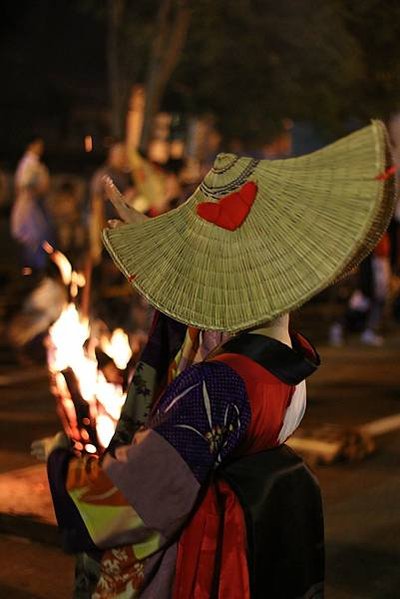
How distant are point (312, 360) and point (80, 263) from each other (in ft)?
34.0

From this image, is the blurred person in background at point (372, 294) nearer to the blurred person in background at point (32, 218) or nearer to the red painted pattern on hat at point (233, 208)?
the blurred person in background at point (32, 218)

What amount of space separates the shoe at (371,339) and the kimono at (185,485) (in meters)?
10.1

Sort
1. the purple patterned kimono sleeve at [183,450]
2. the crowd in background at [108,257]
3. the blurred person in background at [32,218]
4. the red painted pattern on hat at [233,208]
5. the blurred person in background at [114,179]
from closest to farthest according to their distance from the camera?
the purple patterned kimono sleeve at [183,450]
the red painted pattern on hat at [233,208]
the blurred person in background at [114,179]
the crowd in background at [108,257]
the blurred person in background at [32,218]

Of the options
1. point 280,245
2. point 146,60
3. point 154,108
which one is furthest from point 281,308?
point 146,60

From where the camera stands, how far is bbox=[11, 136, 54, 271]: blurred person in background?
488 inches

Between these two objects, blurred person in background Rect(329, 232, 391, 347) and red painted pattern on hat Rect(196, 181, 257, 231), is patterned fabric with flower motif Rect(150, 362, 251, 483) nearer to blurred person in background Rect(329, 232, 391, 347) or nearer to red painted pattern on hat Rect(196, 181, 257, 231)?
red painted pattern on hat Rect(196, 181, 257, 231)

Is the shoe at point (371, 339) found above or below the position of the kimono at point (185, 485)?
below

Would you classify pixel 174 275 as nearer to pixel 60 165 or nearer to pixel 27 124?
pixel 60 165

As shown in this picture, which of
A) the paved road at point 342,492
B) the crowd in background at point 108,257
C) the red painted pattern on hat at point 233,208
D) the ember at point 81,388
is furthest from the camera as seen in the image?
the crowd in background at point 108,257

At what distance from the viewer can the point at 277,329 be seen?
2.36m

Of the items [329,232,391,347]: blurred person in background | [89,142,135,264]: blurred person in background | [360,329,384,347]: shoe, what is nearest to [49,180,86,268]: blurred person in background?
[89,142,135,264]: blurred person in background

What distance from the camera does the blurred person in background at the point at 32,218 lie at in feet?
40.7

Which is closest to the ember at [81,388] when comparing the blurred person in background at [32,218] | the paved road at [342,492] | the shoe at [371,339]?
the paved road at [342,492]

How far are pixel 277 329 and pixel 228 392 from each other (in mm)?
218
